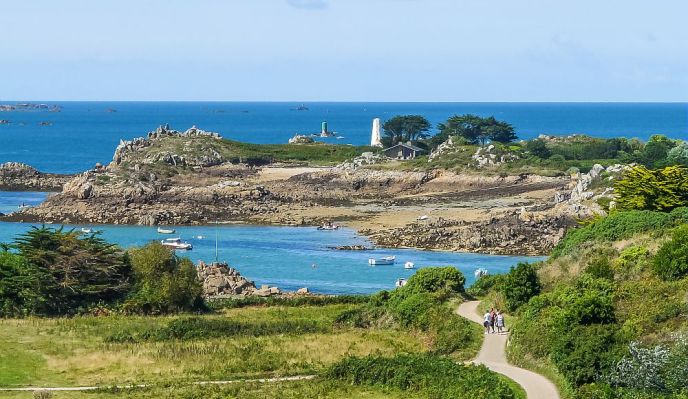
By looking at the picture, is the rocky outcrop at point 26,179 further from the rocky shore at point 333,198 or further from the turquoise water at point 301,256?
the turquoise water at point 301,256

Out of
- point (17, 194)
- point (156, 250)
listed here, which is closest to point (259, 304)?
point (156, 250)

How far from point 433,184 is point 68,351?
71.1 metres

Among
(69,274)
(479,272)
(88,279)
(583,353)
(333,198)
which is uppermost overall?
(583,353)

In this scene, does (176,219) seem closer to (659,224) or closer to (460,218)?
(460,218)

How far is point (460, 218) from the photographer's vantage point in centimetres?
8206

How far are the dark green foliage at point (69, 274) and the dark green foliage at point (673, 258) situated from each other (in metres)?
21.2

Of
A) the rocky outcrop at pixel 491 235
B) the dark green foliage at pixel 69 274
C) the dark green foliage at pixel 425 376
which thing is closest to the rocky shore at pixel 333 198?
the rocky outcrop at pixel 491 235

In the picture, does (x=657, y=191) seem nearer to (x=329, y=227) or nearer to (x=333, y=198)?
(x=329, y=227)

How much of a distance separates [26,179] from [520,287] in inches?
3440

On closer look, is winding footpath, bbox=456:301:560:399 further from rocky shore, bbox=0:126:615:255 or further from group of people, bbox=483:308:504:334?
rocky shore, bbox=0:126:615:255

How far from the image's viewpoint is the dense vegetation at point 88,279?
42.3 metres

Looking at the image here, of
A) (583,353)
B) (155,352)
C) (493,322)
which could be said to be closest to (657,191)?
(493,322)

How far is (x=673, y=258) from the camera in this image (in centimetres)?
3400

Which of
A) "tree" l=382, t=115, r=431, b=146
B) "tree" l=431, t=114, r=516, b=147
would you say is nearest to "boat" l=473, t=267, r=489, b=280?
"tree" l=431, t=114, r=516, b=147
